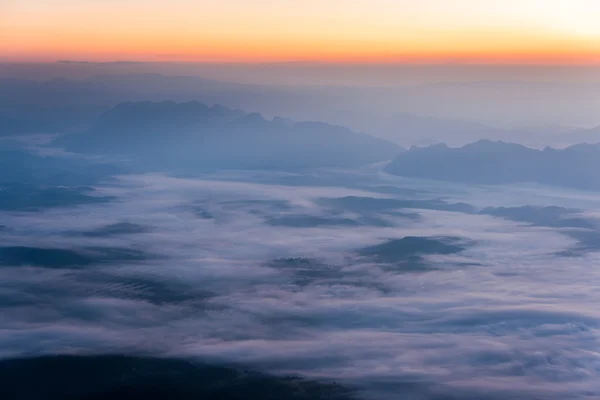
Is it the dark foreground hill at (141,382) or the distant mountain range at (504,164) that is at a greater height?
the distant mountain range at (504,164)

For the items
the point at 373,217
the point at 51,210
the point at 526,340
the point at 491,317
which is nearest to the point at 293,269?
the point at 491,317

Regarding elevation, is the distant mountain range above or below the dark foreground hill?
above

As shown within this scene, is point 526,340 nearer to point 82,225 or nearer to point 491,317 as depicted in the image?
point 491,317

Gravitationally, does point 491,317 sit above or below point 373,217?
below

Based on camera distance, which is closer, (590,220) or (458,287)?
(458,287)

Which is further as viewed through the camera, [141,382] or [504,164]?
[504,164]

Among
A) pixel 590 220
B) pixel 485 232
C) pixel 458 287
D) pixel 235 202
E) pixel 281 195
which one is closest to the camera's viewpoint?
pixel 458 287

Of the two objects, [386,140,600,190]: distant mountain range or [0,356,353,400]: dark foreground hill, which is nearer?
[0,356,353,400]: dark foreground hill

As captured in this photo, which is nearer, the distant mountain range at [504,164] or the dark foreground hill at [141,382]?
the dark foreground hill at [141,382]
